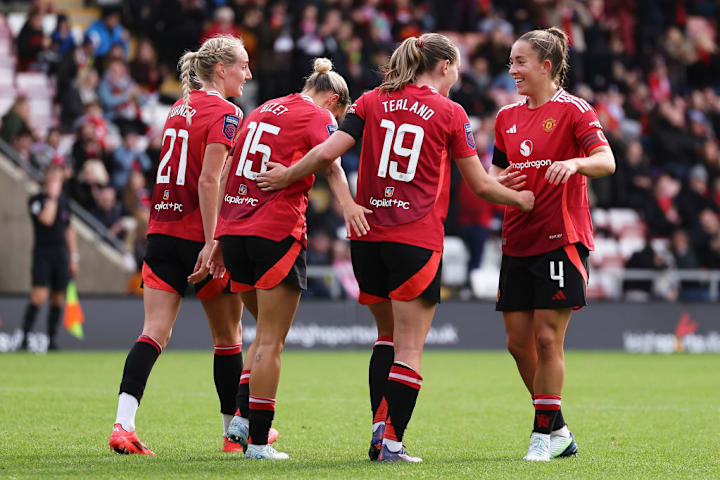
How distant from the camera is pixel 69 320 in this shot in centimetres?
1562

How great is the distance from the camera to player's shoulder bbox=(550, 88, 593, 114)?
6422 mm

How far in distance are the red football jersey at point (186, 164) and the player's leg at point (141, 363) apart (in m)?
0.39

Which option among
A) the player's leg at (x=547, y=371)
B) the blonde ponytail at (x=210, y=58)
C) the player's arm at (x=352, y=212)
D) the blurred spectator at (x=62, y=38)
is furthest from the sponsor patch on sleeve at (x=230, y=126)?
the blurred spectator at (x=62, y=38)

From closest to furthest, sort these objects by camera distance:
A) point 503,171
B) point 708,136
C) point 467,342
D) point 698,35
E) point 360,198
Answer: point 360,198 < point 503,171 < point 467,342 < point 708,136 < point 698,35

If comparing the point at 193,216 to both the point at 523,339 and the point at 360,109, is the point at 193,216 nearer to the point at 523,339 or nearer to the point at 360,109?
the point at 360,109

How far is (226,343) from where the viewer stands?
6762 millimetres

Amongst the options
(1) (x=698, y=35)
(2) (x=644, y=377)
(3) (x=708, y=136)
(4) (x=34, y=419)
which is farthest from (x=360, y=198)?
(1) (x=698, y=35)

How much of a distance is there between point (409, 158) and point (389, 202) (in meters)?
0.25

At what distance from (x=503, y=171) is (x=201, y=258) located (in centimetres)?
176

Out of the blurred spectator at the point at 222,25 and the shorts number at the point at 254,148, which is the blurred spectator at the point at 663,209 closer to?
the blurred spectator at the point at 222,25

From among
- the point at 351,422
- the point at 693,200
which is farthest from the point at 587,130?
the point at 693,200

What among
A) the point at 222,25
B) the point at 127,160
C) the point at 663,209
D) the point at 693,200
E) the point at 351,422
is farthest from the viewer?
the point at 693,200

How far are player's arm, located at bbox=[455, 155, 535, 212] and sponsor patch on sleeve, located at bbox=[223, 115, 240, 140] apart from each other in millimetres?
1247

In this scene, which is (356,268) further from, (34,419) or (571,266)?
(34,419)
